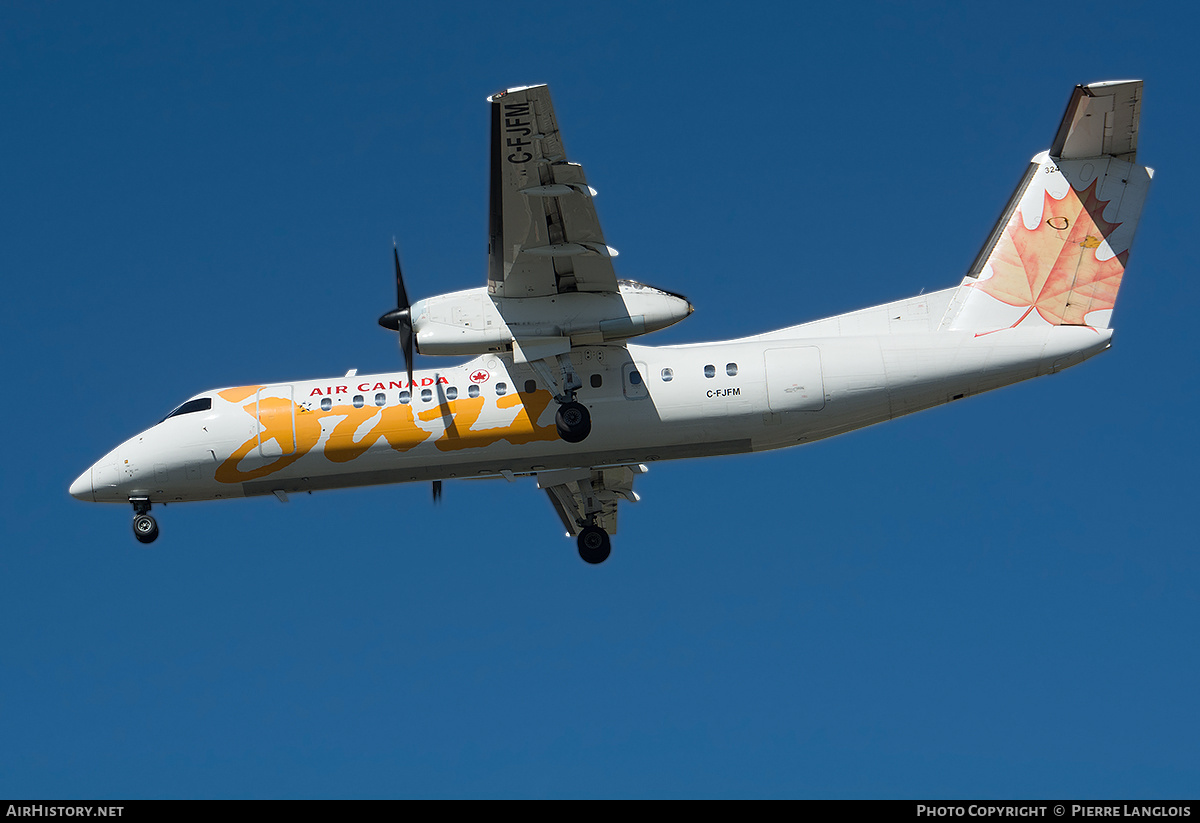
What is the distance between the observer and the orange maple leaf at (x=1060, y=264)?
67.7 feet

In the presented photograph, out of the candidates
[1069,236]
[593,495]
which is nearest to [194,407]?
[593,495]

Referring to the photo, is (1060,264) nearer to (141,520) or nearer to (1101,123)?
(1101,123)

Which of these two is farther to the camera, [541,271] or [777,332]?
[777,332]

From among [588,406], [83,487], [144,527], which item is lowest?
[144,527]

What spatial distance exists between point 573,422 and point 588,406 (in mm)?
438

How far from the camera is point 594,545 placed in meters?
23.4

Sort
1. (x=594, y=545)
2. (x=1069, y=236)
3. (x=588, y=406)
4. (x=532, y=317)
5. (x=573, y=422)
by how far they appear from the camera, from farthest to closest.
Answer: (x=594, y=545)
(x=1069, y=236)
(x=588, y=406)
(x=573, y=422)
(x=532, y=317)

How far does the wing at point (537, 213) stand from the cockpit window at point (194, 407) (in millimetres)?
5543

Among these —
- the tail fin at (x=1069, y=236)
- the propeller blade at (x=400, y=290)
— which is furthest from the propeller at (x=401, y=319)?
the tail fin at (x=1069, y=236)
